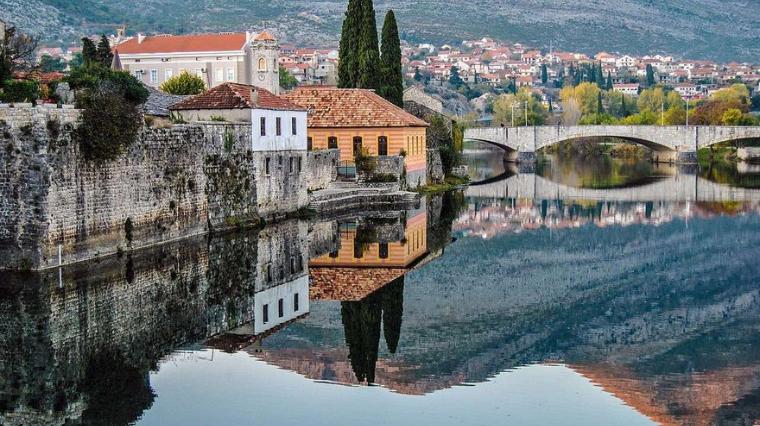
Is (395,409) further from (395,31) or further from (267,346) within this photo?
(395,31)

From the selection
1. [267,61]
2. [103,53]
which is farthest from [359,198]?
[103,53]

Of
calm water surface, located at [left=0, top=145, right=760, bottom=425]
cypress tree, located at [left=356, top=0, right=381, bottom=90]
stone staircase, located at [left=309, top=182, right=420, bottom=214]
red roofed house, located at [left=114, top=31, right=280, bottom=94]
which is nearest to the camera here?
calm water surface, located at [left=0, top=145, right=760, bottom=425]

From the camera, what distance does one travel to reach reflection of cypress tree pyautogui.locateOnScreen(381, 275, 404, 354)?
1928 centimetres

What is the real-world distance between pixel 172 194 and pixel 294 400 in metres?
16.0

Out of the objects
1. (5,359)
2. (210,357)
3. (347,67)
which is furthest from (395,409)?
(347,67)

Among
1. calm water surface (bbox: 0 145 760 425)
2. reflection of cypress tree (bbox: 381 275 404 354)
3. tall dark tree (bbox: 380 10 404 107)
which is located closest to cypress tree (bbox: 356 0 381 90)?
tall dark tree (bbox: 380 10 404 107)

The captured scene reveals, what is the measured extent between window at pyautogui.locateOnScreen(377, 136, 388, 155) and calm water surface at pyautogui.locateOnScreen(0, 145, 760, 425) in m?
13.6

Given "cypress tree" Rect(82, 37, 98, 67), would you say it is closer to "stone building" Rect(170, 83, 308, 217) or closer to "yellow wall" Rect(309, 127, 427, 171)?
"yellow wall" Rect(309, 127, 427, 171)

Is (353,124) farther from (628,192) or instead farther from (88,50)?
(88,50)

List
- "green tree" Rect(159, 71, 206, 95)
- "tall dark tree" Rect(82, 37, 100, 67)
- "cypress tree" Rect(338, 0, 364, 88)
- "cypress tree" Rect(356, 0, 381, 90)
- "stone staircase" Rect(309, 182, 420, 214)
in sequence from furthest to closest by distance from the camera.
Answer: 1. "tall dark tree" Rect(82, 37, 100, 67)
2. "green tree" Rect(159, 71, 206, 95)
3. "cypress tree" Rect(338, 0, 364, 88)
4. "cypress tree" Rect(356, 0, 381, 90)
5. "stone staircase" Rect(309, 182, 420, 214)

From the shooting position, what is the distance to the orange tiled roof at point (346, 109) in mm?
48250

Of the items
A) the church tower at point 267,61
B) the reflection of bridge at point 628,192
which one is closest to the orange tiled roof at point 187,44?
the church tower at point 267,61

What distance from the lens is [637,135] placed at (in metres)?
97.2

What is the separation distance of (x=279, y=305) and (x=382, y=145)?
27.2m
